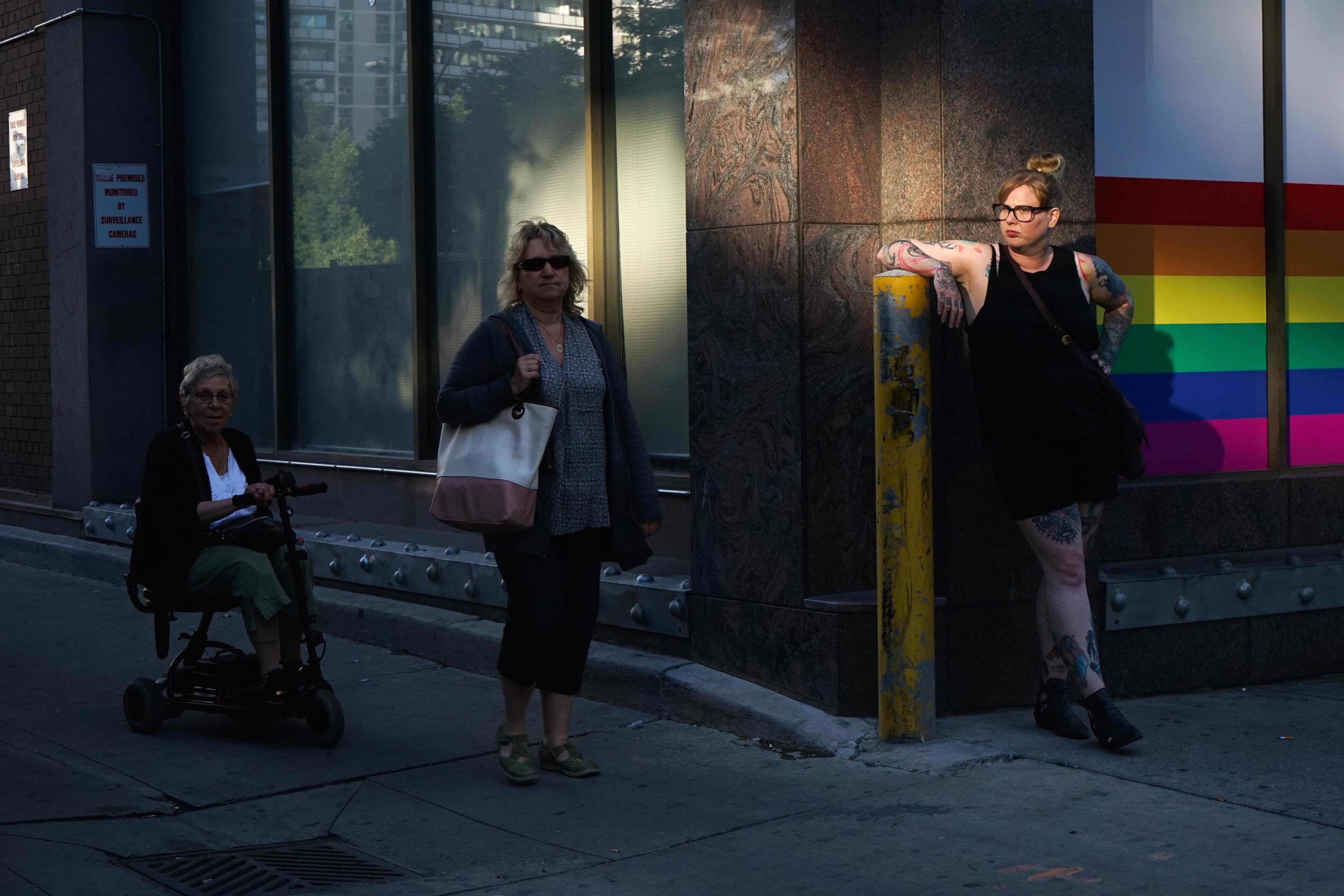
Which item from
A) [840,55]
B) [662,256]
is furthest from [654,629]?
[840,55]

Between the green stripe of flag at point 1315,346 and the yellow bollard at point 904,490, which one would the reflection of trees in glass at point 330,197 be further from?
the green stripe of flag at point 1315,346

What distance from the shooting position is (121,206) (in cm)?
1112

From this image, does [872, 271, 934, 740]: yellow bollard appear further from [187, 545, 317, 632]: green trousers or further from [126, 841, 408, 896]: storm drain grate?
[187, 545, 317, 632]: green trousers

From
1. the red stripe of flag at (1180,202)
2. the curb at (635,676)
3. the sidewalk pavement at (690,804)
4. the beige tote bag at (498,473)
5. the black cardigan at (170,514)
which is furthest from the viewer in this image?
the red stripe of flag at (1180,202)

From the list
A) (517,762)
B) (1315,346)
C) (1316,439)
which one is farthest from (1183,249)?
(517,762)

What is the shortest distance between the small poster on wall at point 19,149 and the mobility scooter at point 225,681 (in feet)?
21.5

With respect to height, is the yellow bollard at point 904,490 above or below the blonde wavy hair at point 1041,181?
below

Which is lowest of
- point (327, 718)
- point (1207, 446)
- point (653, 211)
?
point (327, 718)

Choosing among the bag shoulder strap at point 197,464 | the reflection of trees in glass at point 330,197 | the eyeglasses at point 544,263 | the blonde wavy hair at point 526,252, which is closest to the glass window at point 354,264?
the reflection of trees in glass at point 330,197

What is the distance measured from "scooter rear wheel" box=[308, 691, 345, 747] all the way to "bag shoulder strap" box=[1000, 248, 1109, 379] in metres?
2.92

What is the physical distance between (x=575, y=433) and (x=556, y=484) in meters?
0.19

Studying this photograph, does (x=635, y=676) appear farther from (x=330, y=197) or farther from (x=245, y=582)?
(x=330, y=197)

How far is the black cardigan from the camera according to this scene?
6137 millimetres

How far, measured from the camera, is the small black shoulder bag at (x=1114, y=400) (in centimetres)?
559
